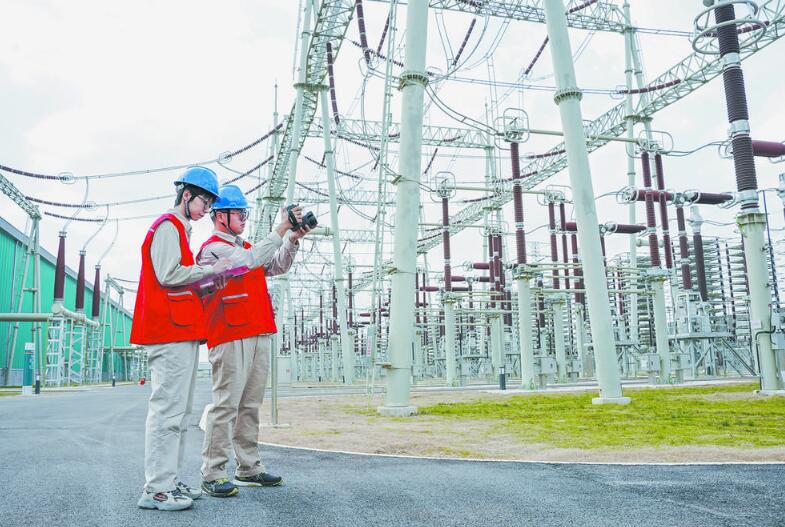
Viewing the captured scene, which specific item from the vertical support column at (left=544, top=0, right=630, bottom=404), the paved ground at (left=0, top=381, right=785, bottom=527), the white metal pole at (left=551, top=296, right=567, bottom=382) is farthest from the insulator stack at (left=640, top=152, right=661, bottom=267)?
the paved ground at (left=0, top=381, right=785, bottom=527)

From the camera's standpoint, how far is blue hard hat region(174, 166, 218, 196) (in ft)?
11.8

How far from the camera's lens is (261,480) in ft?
12.6

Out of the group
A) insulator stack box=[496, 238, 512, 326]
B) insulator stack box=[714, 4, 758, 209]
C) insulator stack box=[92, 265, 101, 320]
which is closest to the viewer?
insulator stack box=[714, 4, 758, 209]

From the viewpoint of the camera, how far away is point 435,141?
2520cm

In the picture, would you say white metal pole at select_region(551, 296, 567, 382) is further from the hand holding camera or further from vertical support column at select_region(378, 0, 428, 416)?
the hand holding camera

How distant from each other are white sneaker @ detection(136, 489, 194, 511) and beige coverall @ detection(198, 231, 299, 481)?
367 mm

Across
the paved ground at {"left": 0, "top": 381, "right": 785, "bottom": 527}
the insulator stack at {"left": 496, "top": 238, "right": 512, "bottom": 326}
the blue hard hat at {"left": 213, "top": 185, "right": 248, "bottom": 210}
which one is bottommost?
the paved ground at {"left": 0, "top": 381, "right": 785, "bottom": 527}

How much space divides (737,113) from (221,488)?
32.8 ft

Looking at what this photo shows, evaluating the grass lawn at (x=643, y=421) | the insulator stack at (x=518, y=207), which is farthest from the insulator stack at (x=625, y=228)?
the grass lawn at (x=643, y=421)

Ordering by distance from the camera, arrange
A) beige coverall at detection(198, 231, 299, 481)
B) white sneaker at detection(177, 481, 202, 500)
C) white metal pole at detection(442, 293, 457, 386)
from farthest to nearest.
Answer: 1. white metal pole at detection(442, 293, 457, 386)
2. beige coverall at detection(198, 231, 299, 481)
3. white sneaker at detection(177, 481, 202, 500)

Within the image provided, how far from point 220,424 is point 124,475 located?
106cm

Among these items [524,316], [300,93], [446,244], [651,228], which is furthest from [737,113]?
[446,244]

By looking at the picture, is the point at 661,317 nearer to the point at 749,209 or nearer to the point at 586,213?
the point at 749,209

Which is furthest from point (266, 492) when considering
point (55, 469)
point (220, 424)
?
point (55, 469)
